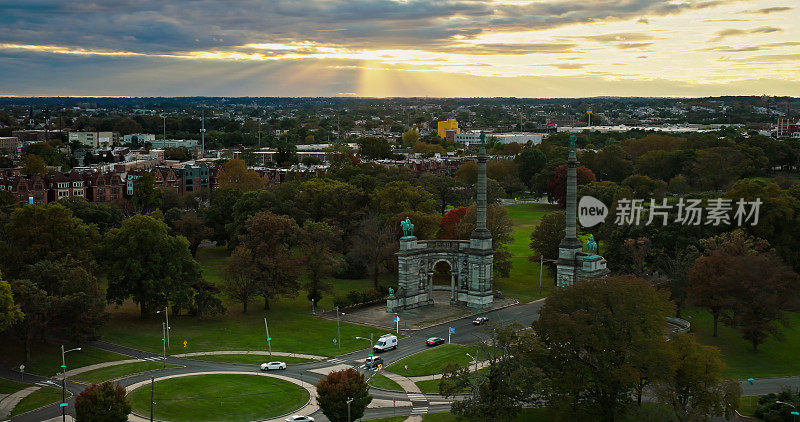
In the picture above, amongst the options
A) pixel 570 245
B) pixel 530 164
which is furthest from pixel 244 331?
pixel 530 164

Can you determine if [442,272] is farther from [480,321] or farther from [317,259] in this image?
[480,321]

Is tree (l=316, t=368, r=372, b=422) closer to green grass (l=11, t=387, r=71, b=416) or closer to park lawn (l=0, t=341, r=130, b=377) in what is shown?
green grass (l=11, t=387, r=71, b=416)

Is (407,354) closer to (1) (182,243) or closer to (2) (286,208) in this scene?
(1) (182,243)

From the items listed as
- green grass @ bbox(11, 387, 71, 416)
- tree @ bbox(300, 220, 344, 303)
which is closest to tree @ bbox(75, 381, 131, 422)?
green grass @ bbox(11, 387, 71, 416)

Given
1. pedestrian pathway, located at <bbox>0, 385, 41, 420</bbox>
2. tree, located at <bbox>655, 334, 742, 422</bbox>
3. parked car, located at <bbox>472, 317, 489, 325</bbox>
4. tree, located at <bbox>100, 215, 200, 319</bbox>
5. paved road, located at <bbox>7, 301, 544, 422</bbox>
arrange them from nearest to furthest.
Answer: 1. tree, located at <bbox>655, 334, 742, 422</bbox>
2. pedestrian pathway, located at <bbox>0, 385, 41, 420</bbox>
3. paved road, located at <bbox>7, 301, 544, 422</bbox>
4. tree, located at <bbox>100, 215, 200, 319</bbox>
5. parked car, located at <bbox>472, 317, 489, 325</bbox>

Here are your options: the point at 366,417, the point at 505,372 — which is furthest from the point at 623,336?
the point at 366,417

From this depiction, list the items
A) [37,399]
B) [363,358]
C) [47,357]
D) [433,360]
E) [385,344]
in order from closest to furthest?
[37,399], [47,357], [433,360], [363,358], [385,344]
